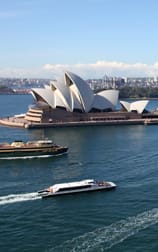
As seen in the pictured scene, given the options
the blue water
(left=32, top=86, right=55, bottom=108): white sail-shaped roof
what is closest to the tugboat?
the blue water

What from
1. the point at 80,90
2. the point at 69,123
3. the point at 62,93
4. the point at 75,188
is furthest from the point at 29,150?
the point at 80,90

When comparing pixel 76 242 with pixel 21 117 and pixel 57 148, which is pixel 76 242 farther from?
pixel 21 117

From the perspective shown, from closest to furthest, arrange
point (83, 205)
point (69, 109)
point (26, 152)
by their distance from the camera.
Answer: point (83, 205), point (26, 152), point (69, 109)

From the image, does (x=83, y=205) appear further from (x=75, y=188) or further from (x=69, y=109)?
(x=69, y=109)

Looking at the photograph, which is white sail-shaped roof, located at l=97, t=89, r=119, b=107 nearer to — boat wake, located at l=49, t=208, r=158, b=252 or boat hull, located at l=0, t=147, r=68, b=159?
boat hull, located at l=0, t=147, r=68, b=159

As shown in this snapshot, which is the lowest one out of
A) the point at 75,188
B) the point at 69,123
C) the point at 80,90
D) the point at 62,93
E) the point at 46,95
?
the point at 75,188

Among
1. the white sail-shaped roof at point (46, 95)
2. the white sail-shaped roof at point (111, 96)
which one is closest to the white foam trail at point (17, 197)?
the white sail-shaped roof at point (46, 95)
